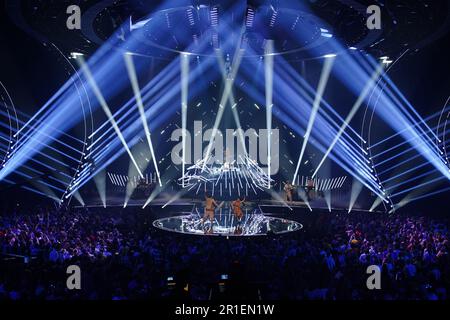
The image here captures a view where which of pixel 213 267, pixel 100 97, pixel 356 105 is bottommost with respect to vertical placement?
pixel 213 267

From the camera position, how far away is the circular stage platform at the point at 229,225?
1269 cm

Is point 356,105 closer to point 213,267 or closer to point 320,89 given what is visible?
point 320,89

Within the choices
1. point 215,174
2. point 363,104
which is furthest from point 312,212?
point 215,174

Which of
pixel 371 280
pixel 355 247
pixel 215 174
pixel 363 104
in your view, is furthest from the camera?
pixel 215 174

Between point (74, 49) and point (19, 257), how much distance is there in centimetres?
841

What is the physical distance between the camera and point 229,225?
573 inches

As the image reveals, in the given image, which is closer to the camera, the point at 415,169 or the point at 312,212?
the point at 415,169

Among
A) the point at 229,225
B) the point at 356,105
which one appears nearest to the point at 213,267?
the point at 229,225

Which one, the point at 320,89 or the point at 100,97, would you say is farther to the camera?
the point at 320,89

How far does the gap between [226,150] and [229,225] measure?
805 cm

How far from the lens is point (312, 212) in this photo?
685 inches

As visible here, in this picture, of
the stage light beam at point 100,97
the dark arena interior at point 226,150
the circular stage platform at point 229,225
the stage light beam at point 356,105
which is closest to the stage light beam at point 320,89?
the dark arena interior at point 226,150

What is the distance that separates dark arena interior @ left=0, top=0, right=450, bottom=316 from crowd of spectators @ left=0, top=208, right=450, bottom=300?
43mm

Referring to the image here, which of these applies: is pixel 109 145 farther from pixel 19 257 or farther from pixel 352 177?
pixel 19 257
